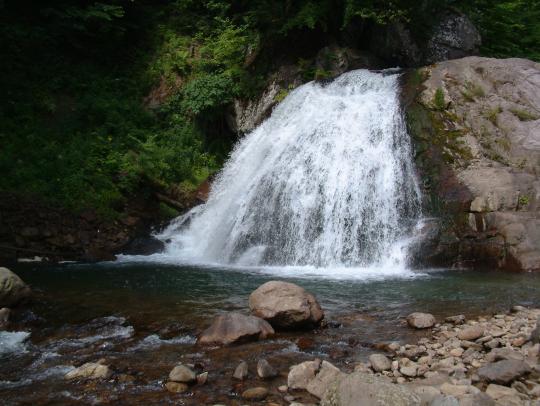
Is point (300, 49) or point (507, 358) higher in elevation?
point (300, 49)

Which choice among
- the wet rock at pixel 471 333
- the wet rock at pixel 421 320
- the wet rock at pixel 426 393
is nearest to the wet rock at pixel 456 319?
the wet rock at pixel 421 320

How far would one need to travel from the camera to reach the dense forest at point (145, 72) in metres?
15.1

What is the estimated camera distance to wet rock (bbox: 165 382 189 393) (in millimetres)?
4588

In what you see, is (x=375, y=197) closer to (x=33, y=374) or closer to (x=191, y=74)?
(x=33, y=374)

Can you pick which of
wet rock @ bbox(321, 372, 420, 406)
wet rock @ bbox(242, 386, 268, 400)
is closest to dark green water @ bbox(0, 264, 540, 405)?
wet rock @ bbox(242, 386, 268, 400)

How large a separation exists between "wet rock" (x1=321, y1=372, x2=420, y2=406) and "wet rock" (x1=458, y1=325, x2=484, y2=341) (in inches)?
83.6

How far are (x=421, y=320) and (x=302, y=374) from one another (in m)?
2.29

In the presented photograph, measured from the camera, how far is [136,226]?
14.5 meters

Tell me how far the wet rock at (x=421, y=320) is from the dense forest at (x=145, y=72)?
1011 centimetres

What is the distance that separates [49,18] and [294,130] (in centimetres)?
1113

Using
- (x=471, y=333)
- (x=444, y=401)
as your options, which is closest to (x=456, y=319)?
(x=471, y=333)

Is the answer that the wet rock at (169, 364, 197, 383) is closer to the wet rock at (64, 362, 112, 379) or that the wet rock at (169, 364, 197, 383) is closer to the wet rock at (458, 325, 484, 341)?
the wet rock at (64, 362, 112, 379)

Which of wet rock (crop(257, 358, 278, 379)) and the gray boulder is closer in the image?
wet rock (crop(257, 358, 278, 379))

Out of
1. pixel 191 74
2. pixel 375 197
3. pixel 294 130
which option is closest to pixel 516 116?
pixel 375 197
